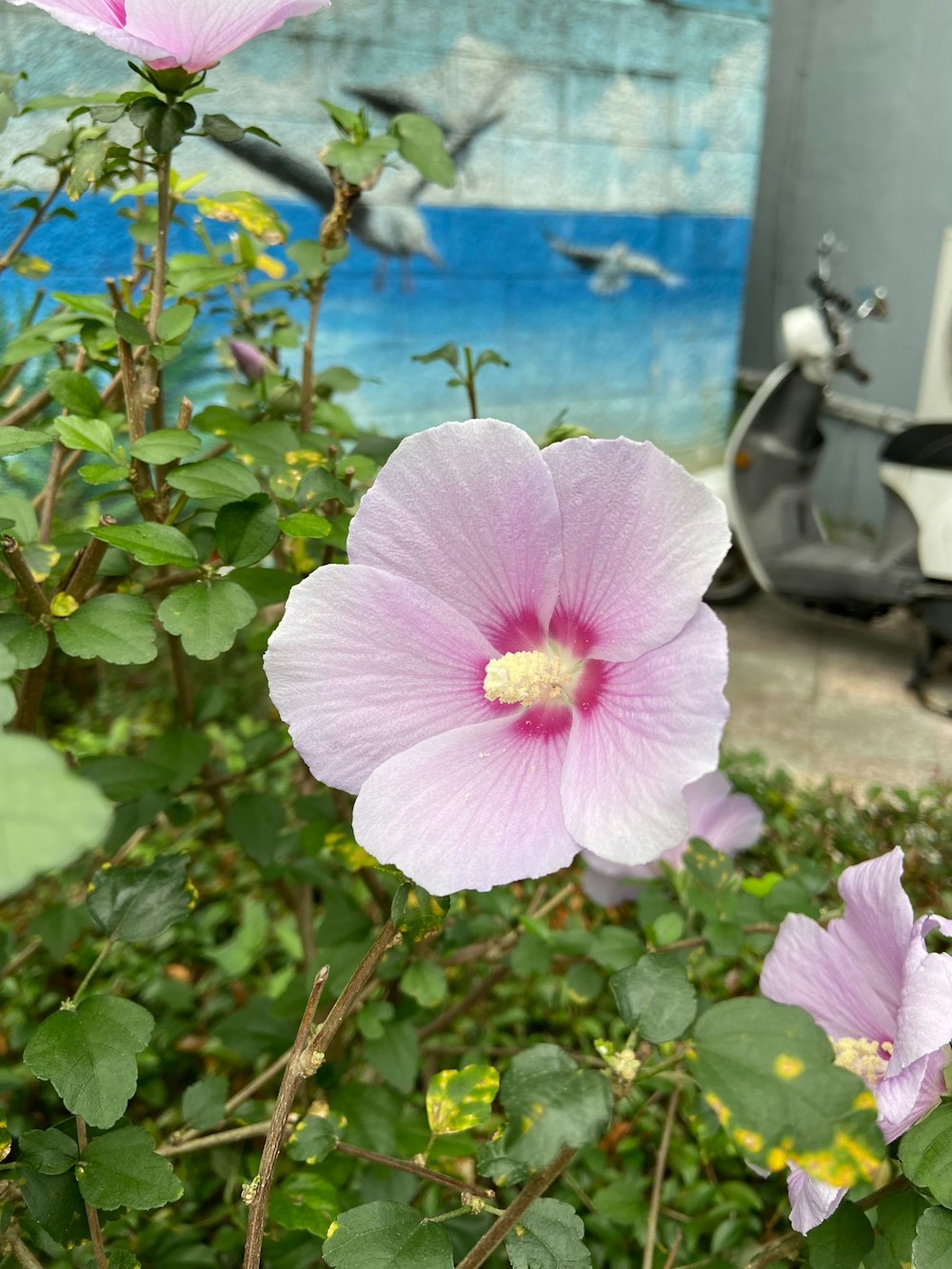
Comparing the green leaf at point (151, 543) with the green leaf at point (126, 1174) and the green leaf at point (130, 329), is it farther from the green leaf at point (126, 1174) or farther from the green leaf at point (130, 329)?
the green leaf at point (126, 1174)

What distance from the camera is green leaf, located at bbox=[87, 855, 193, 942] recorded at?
0.69 meters

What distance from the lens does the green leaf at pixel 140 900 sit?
0.69 metres

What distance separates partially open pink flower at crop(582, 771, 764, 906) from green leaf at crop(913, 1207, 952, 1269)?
0.53 m

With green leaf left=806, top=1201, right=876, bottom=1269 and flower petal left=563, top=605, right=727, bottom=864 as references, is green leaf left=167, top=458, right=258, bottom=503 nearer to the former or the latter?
flower petal left=563, top=605, right=727, bottom=864

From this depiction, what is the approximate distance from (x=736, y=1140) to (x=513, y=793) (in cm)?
19

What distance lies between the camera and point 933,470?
289 cm

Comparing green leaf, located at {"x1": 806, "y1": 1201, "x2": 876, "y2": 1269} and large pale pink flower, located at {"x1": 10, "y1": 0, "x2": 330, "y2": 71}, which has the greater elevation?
large pale pink flower, located at {"x1": 10, "y1": 0, "x2": 330, "y2": 71}

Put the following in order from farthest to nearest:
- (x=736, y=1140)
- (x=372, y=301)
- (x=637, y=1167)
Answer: (x=372, y=301) < (x=637, y=1167) < (x=736, y=1140)

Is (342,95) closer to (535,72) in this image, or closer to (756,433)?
(535,72)

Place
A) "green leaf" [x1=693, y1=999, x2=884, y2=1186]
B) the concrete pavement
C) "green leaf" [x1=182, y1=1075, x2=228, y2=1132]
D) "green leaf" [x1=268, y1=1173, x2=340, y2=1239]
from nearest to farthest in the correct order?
1. "green leaf" [x1=693, y1=999, x2=884, y2=1186]
2. "green leaf" [x1=268, y1=1173, x2=340, y2=1239]
3. "green leaf" [x1=182, y1=1075, x2=228, y2=1132]
4. the concrete pavement

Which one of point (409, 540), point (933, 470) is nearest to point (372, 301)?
point (933, 470)

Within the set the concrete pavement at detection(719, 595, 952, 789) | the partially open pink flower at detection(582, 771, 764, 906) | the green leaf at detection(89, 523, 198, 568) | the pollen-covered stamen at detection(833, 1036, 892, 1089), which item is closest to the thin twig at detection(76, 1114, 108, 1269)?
the green leaf at detection(89, 523, 198, 568)

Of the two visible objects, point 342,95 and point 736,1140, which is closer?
point 736,1140

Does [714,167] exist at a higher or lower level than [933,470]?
higher
